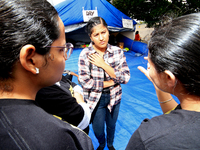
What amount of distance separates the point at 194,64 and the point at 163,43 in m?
0.17

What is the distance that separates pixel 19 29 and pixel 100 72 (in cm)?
100

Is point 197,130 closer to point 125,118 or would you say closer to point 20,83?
point 20,83

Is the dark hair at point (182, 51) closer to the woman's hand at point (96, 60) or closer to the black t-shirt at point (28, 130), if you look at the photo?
the black t-shirt at point (28, 130)

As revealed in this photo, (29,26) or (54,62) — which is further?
(54,62)

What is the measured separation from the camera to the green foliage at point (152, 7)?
645 cm

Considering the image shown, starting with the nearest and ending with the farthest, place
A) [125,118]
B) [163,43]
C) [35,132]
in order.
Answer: [35,132]
[163,43]
[125,118]

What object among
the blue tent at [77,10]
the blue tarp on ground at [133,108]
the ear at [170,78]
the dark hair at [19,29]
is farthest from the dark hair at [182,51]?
the blue tent at [77,10]

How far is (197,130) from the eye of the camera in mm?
504

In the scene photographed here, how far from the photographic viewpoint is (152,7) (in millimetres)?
7316

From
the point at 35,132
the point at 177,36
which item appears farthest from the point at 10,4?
the point at 177,36

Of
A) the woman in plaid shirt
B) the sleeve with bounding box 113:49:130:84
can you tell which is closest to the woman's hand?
the woman in plaid shirt

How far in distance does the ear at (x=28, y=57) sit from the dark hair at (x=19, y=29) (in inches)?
0.9

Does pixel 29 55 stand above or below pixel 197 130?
above

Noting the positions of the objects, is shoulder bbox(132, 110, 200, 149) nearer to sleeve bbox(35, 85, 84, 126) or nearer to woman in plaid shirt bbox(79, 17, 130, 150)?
sleeve bbox(35, 85, 84, 126)
